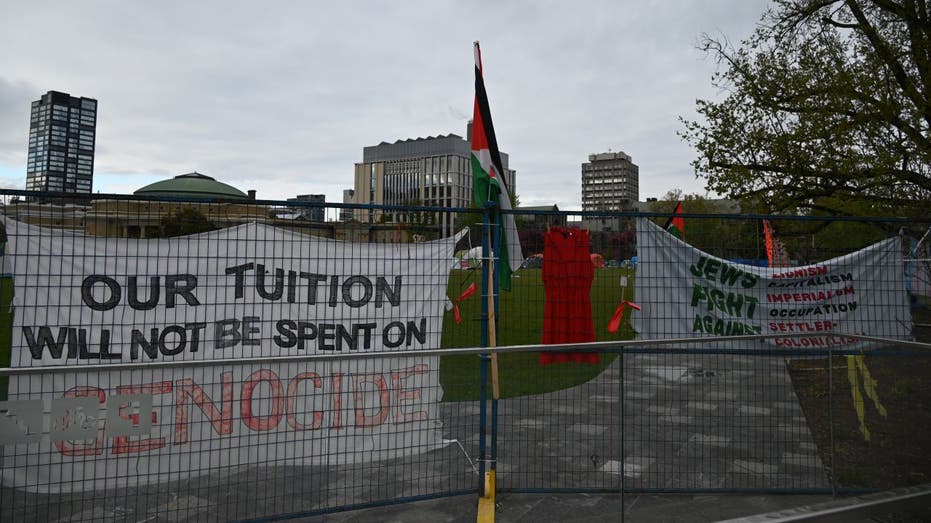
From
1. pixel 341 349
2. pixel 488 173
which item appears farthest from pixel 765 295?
pixel 341 349

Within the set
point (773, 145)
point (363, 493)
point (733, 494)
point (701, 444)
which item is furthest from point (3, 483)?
point (773, 145)

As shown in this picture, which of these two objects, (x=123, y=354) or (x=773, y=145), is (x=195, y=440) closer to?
(x=123, y=354)

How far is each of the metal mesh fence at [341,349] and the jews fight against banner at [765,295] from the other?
0.02 metres

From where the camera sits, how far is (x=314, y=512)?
170 inches

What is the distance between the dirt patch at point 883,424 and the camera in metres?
4.34

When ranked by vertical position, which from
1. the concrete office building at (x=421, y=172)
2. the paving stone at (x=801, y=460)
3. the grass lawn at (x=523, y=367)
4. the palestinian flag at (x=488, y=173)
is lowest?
the paving stone at (x=801, y=460)

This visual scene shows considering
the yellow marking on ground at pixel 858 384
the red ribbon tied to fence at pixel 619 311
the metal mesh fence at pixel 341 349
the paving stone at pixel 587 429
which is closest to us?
the metal mesh fence at pixel 341 349

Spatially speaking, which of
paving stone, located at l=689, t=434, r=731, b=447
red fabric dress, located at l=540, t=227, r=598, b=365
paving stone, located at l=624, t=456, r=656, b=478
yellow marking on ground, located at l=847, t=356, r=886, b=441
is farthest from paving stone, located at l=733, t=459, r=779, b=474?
red fabric dress, located at l=540, t=227, r=598, b=365

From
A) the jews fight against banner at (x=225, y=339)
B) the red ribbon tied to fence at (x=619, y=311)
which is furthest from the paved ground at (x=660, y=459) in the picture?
the jews fight against banner at (x=225, y=339)

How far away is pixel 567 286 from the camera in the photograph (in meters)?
5.48

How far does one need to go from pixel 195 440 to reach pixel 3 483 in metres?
1.09

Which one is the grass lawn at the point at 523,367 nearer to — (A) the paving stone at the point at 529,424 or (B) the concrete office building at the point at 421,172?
(A) the paving stone at the point at 529,424

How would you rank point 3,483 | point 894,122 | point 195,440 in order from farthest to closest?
1. point 894,122
2. point 195,440
3. point 3,483

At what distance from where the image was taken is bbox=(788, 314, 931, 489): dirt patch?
14.2 ft
